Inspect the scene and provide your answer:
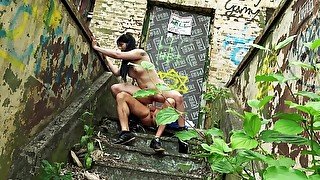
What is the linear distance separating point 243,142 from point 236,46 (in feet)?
21.9

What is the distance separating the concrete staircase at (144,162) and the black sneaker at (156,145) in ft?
0.14

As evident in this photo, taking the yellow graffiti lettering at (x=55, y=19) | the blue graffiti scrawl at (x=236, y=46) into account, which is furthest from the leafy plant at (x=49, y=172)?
the blue graffiti scrawl at (x=236, y=46)

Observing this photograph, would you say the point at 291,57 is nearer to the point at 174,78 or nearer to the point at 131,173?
the point at 131,173

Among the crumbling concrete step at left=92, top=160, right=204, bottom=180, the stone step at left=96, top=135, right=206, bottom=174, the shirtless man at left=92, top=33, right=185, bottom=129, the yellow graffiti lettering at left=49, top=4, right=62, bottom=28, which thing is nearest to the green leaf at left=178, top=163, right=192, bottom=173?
the stone step at left=96, top=135, right=206, bottom=174

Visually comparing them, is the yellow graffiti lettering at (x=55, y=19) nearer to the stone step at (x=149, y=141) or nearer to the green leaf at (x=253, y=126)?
the stone step at (x=149, y=141)

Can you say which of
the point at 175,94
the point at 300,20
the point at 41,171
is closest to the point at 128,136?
the point at 175,94

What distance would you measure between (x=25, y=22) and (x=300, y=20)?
1910 millimetres

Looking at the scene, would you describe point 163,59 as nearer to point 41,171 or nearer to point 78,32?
point 78,32

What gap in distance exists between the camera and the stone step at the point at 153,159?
3.84 meters

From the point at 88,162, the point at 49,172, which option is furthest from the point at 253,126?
the point at 88,162

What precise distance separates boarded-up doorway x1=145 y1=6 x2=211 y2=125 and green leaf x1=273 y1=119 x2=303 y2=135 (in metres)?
8.24

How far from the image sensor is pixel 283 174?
1172 mm

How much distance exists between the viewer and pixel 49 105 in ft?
11.1

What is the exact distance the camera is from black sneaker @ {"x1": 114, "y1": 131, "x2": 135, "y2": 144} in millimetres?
4145
